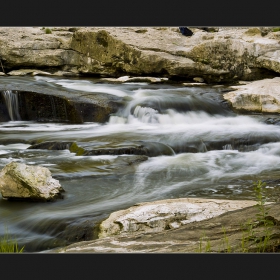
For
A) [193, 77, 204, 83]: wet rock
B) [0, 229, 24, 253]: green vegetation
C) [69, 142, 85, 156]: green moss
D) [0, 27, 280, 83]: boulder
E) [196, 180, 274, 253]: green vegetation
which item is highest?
[0, 27, 280, 83]: boulder

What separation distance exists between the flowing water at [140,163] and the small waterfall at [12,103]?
0.02 m

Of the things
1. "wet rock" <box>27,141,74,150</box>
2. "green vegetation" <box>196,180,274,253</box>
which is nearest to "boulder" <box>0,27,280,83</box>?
"wet rock" <box>27,141,74,150</box>

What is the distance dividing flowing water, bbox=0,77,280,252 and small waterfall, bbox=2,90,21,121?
2 centimetres

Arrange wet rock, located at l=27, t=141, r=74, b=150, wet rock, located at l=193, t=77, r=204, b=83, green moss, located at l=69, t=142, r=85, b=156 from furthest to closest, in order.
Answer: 1. wet rock, located at l=193, t=77, r=204, b=83
2. wet rock, located at l=27, t=141, r=74, b=150
3. green moss, located at l=69, t=142, r=85, b=156

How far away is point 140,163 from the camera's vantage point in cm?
695

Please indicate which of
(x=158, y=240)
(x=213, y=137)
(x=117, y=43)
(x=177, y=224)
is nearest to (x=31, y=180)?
(x=177, y=224)

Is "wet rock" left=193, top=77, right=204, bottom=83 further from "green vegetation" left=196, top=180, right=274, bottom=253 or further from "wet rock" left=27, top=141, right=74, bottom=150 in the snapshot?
"green vegetation" left=196, top=180, right=274, bottom=253

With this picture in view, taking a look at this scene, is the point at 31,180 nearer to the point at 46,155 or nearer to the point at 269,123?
the point at 46,155

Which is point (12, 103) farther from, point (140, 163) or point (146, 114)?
point (140, 163)

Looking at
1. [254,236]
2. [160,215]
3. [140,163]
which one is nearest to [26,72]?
[140,163]

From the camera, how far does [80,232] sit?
4578 mm

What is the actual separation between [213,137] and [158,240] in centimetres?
507

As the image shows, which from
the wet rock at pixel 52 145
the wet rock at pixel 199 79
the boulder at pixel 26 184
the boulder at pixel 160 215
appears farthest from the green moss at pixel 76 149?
the wet rock at pixel 199 79

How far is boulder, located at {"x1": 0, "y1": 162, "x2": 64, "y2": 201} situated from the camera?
5.34m
